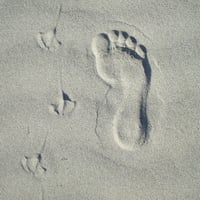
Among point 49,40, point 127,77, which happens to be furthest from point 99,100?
point 49,40

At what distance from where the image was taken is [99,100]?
158cm

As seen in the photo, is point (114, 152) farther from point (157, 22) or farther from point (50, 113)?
point (157, 22)

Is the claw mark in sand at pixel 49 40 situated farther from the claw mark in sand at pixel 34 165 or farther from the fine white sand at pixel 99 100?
the claw mark in sand at pixel 34 165

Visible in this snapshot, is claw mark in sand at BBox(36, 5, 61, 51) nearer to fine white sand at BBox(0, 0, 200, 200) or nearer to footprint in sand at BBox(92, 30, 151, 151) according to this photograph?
fine white sand at BBox(0, 0, 200, 200)

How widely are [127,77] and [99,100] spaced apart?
0.56ft

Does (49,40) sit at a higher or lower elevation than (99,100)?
higher

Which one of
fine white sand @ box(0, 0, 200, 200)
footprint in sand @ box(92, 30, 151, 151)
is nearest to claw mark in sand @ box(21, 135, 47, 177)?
fine white sand @ box(0, 0, 200, 200)

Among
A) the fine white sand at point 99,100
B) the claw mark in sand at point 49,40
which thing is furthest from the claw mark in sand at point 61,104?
the claw mark in sand at point 49,40

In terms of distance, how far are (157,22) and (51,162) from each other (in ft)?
2.74

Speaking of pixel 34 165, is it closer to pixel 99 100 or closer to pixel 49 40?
pixel 99 100

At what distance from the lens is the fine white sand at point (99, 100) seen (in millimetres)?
1549

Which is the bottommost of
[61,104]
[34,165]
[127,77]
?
[34,165]

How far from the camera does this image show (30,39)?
62.8 inches

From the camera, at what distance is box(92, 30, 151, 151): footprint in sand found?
1.55 metres
